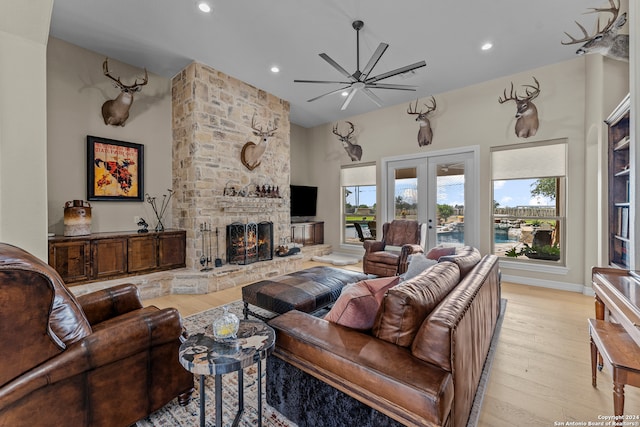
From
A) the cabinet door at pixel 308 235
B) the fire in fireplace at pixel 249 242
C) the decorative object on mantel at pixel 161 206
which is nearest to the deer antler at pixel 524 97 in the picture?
the fire in fireplace at pixel 249 242

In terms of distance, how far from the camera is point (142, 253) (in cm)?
405

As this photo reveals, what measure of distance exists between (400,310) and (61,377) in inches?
64.7

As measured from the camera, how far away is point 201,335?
5.06 feet

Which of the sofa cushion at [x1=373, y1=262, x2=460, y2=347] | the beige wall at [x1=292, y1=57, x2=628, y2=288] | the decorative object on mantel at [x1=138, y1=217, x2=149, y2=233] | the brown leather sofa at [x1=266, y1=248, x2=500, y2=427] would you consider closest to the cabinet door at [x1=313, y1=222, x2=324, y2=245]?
the beige wall at [x1=292, y1=57, x2=628, y2=288]

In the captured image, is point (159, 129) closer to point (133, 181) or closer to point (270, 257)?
point (133, 181)

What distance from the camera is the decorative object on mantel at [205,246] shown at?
4473 millimetres

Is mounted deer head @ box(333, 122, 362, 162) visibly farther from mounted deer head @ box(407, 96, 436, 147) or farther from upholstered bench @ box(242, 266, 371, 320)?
upholstered bench @ box(242, 266, 371, 320)

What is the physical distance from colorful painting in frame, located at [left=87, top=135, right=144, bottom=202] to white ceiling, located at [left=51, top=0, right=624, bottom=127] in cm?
138

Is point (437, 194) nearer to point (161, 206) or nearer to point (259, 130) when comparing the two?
point (259, 130)

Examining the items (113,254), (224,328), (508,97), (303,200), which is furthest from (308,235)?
(224,328)

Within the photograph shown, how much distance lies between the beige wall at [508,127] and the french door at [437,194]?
17 cm

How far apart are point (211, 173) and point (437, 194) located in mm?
4419

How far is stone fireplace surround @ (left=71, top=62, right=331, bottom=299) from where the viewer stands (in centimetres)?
430

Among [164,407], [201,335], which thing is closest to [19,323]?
[201,335]
